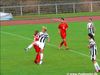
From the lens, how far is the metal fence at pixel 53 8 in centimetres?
5788

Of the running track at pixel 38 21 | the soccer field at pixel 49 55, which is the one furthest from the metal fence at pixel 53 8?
the soccer field at pixel 49 55

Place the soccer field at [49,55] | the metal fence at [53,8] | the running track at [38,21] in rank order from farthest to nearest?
the metal fence at [53,8] → the running track at [38,21] → the soccer field at [49,55]

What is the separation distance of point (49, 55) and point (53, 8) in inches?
1203

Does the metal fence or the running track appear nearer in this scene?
the running track

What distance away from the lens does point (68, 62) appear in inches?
1013

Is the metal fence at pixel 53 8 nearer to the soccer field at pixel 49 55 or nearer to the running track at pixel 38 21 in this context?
the running track at pixel 38 21

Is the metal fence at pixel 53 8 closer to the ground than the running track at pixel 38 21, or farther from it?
farther from it

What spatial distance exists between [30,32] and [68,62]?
15.2 meters

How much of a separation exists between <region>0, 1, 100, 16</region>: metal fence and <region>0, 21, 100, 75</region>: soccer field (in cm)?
1510

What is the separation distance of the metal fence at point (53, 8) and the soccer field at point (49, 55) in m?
15.1

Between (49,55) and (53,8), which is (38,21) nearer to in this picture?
(53,8)

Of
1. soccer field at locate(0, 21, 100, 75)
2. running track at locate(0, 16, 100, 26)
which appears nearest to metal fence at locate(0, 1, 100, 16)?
running track at locate(0, 16, 100, 26)

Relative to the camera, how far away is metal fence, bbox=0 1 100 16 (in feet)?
190

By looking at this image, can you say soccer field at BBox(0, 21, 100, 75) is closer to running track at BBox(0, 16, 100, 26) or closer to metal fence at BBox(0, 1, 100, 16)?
running track at BBox(0, 16, 100, 26)
